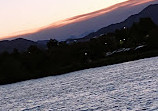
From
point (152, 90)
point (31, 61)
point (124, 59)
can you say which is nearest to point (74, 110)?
point (152, 90)

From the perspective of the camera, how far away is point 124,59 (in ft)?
593

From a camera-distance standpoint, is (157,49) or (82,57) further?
(82,57)

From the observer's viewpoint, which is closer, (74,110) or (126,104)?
(126,104)

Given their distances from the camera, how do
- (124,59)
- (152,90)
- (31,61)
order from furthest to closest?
(31,61) → (124,59) → (152,90)

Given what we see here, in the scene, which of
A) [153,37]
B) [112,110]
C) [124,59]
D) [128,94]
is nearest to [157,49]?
[153,37]

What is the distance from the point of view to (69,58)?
19750cm

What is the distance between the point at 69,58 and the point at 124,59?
32.7 m

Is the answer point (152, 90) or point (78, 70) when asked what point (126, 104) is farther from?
point (78, 70)

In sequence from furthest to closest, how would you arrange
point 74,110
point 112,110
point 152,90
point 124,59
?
point 124,59
point 152,90
point 74,110
point 112,110

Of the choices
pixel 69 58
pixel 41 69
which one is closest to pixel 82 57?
pixel 69 58

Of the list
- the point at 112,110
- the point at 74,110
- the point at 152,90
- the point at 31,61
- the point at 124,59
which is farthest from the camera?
the point at 31,61

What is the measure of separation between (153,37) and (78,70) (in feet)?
139

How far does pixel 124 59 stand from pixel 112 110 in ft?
433

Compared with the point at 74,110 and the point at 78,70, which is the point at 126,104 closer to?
the point at 74,110
